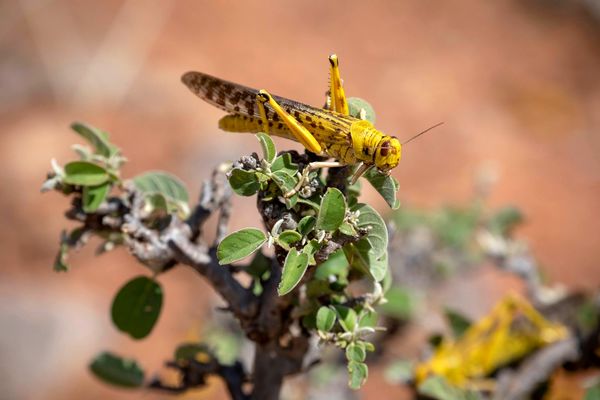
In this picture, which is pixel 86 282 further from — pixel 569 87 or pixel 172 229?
pixel 569 87

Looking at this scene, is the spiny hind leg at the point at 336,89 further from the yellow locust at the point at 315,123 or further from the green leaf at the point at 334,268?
the green leaf at the point at 334,268

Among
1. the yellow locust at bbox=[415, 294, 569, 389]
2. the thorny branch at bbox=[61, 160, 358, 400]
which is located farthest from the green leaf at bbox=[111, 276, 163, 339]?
the yellow locust at bbox=[415, 294, 569, 389]

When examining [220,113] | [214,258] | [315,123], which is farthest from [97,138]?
[220,113]

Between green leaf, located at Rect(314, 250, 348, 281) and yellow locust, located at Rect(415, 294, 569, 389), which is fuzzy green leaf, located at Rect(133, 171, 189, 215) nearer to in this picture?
green leaf, located at Rect(314, 250, 348, 281)

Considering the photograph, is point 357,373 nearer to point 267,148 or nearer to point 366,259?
point 366,259

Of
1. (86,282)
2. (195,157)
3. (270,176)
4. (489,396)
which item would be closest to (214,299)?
(86,282)

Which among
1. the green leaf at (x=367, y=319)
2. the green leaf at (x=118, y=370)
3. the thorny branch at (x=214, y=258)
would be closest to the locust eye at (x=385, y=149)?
the thorny branch at (x=214, y=258)
